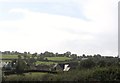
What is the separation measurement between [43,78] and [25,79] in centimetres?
106

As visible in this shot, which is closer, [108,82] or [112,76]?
[108,82]

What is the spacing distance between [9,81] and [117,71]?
21.2 feet

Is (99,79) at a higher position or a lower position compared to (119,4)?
lower

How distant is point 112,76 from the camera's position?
2164 centimetres

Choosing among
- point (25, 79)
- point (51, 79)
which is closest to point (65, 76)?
point (51, 79)

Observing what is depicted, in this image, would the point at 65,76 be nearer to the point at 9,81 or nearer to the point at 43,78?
the point at 43,78

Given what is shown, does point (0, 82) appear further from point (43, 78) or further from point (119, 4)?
point (119, 4)

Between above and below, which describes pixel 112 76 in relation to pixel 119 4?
below

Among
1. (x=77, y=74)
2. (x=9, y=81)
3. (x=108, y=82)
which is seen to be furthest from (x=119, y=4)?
(x=9, y=81)

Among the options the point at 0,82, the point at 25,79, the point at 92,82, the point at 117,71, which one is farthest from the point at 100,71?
the point at 0,82

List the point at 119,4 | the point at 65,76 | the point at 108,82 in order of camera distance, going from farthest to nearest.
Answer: the point at 65,76 → the point at 108,82 → the point at 119,4

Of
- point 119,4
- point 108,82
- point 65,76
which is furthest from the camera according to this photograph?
point 65,76

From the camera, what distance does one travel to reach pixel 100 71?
22.7 meters

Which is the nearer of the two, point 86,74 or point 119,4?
point 119,4
